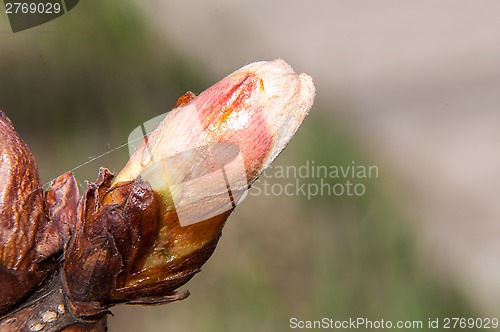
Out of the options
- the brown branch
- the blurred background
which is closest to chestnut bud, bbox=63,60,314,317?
the brown branch

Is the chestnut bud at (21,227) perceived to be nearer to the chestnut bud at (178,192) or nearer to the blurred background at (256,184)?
the chestnut bud at (178,192)

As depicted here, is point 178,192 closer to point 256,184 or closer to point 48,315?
point 48,315

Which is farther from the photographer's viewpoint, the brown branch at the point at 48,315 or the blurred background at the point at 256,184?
the blurred background at the point at 256,184

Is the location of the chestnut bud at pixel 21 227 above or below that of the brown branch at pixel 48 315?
above

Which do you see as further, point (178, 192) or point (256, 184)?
point (256, 184)

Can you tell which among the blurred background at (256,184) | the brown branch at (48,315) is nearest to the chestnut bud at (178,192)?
the brown branch at (48,315)

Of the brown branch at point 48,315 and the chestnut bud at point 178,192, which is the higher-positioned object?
the chestnut bud at point 178,192

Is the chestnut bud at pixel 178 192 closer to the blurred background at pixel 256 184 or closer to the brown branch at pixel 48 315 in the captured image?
the brown branch at pixel 48 315

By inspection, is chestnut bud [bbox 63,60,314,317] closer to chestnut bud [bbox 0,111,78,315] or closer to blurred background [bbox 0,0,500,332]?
chestnut bud [bbox 0,111,78,315]

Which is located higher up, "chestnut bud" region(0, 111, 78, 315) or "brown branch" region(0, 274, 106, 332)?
"chestnut bud" region(0, 111, 78, 315)

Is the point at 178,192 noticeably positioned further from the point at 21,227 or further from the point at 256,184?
the point at 256,184

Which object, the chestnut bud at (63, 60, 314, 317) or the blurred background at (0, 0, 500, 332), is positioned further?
the blurred background at (0, 0, 500, 332)

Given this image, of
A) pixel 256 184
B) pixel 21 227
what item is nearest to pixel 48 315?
pixel 21 227
